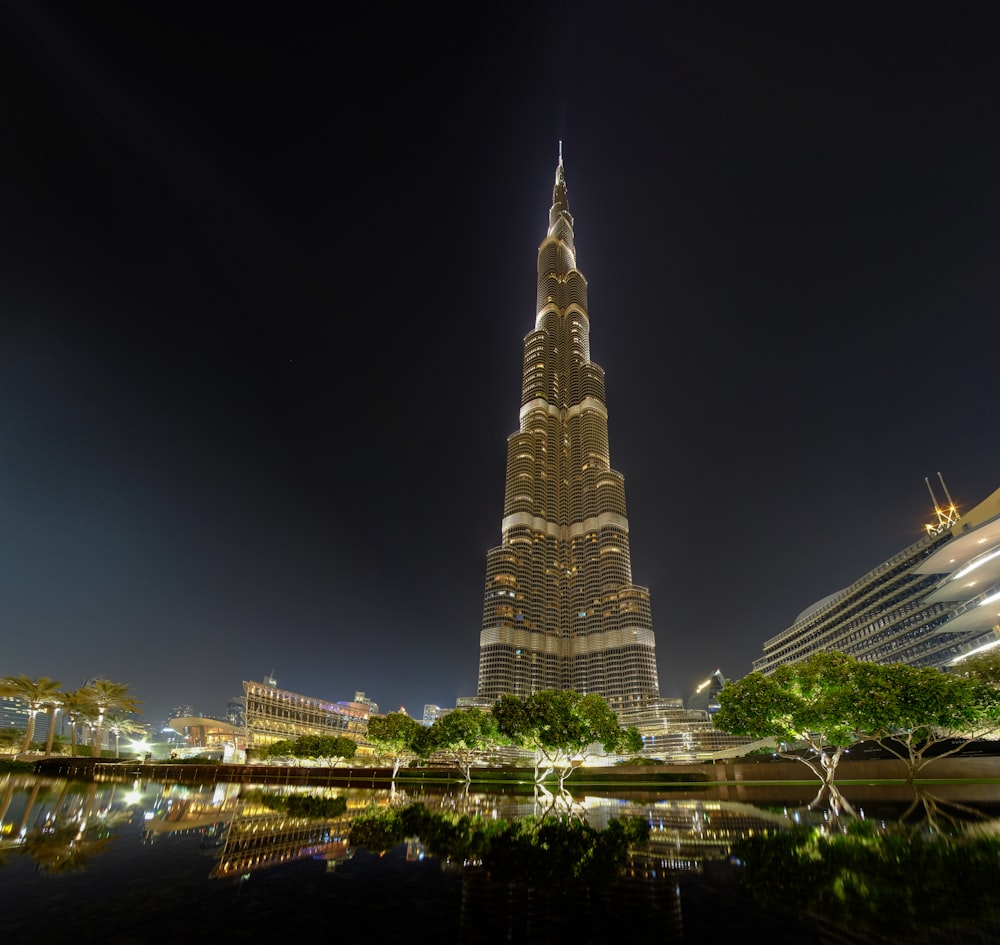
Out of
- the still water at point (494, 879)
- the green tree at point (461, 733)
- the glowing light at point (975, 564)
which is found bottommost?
the still water at point (494, 879)

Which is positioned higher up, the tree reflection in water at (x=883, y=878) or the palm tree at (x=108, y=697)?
the palm tree at (x=108, y=697)

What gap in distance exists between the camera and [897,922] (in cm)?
1237

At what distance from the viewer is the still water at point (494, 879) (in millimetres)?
11977

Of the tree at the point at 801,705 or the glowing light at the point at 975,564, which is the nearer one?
the tree at the point at 801,705

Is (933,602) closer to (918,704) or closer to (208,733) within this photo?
(918,704)

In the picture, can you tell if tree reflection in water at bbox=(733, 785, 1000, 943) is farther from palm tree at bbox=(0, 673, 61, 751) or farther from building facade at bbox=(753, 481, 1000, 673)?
palm tree at bbox=(0, 673, 61, 751)

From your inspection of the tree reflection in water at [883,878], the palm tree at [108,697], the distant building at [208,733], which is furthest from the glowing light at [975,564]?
the distant building at [208,733]

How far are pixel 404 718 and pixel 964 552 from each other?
103 metres

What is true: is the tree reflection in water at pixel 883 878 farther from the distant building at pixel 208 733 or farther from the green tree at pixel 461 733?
the distant building at pixel 208 733

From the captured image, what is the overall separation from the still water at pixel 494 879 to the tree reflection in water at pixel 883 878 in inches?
3.4

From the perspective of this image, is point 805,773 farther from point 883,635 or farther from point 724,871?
point 883,635

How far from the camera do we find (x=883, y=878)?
16.1m

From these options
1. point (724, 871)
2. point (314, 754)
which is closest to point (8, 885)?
point (724, 871)

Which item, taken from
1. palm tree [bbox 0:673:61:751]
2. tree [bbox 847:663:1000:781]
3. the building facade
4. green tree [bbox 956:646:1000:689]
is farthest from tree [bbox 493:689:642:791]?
palm tree [bbox 0:673:61:751]
